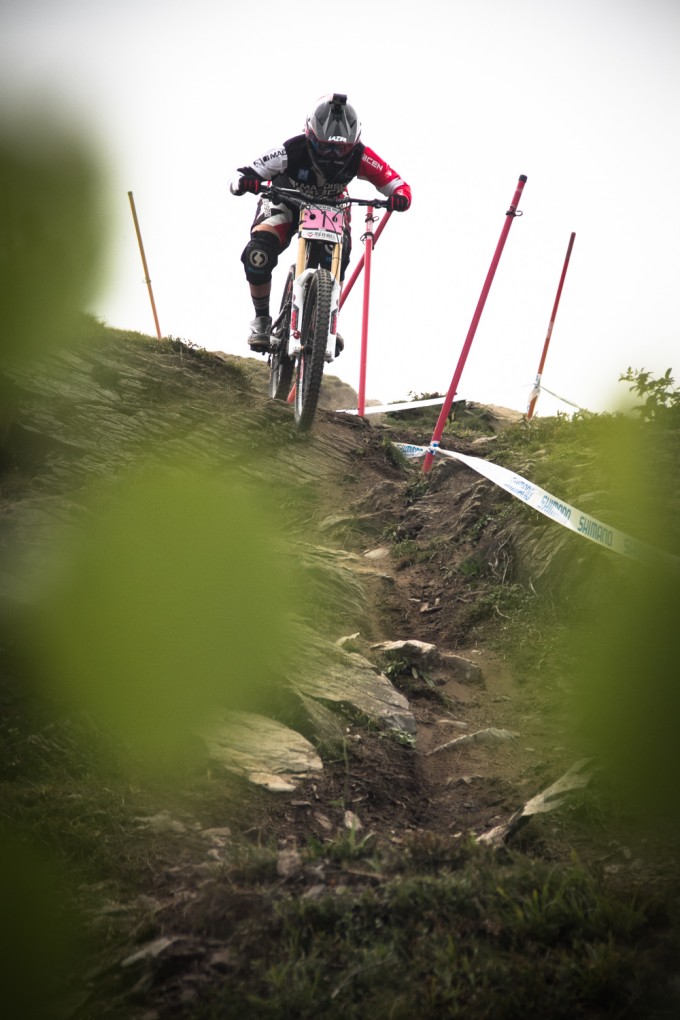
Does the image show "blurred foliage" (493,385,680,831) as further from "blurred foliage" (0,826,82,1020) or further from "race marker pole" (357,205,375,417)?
"blurred foliage" (0,826,82,1020)

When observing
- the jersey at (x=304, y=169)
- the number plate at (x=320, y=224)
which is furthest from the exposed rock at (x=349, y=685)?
the jersey at (x=304, y=169)

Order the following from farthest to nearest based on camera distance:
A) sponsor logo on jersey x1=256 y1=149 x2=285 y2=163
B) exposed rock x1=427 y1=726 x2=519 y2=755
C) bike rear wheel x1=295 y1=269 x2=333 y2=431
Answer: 1. sponsor logo on jersey x1=256 y1=149 x2=285 y2=163
2. bike rear wheel x1=295 y1=269 x2=333 y2=431
3. exposed rock x1=427 y1=726 x2=519 y2=755

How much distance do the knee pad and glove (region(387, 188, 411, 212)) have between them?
4.60ft

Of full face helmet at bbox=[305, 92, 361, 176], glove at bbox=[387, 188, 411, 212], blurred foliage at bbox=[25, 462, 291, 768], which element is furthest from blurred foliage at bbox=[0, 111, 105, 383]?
glove at bbox=[387, 188, 411, 212]

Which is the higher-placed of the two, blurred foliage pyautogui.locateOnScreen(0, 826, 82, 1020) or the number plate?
the number plate

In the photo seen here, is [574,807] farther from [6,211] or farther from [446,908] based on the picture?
[6,211]

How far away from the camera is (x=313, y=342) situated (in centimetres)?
780

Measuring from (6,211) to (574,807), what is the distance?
16.2ft

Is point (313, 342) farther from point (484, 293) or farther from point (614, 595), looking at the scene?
point (614, 595)

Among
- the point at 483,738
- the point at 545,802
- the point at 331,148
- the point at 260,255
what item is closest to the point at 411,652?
the point at 483,738

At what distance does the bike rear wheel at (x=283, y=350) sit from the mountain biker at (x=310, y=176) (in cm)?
27

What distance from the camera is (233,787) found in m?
4.01

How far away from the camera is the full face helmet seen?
7.85 meters

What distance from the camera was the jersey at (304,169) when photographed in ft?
27.3
